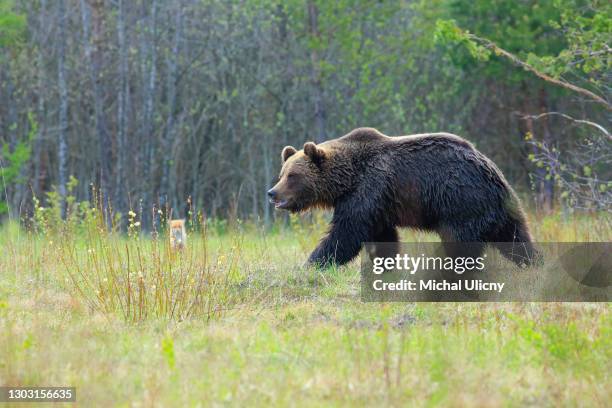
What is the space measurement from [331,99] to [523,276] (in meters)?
14.4

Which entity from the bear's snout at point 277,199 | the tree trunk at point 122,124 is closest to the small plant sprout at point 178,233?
the bear's snout at point 277,199

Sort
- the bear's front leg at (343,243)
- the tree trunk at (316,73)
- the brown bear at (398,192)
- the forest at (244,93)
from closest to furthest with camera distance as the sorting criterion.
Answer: the brown bear at (398,192)
the bear's front leg at (343,243)
the tree trunk at (316,73)
the forest at (244,93)

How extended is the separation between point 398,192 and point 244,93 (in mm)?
13435

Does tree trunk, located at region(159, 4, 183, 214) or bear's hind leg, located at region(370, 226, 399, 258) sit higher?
tree trunk, located at region(159, 4, 183, 214)

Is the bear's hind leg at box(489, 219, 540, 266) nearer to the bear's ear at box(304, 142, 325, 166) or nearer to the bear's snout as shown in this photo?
the bear's ear at box(304, 142, 325, 166)

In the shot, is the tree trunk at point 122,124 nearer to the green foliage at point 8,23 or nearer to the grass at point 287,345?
the green foliage at point 8,23

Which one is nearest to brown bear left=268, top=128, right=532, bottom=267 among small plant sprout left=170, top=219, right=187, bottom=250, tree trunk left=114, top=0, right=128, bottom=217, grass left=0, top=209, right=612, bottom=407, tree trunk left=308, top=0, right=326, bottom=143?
grass left=0, top=209, right=612, bottom=407

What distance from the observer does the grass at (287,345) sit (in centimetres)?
454

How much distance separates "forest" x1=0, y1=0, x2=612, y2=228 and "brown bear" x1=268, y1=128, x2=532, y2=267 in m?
10.0

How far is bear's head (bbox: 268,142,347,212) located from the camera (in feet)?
27.0

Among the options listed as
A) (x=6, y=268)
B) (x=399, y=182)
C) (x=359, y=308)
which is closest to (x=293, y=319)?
(x=359, y=308)

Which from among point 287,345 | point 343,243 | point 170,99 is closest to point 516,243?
point 343,243

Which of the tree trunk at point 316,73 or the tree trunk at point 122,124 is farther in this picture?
the tree trunk at point 122,124

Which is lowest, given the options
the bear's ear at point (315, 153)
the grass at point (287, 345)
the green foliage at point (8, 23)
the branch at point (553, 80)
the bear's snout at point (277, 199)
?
the grass at point (287, 345)
